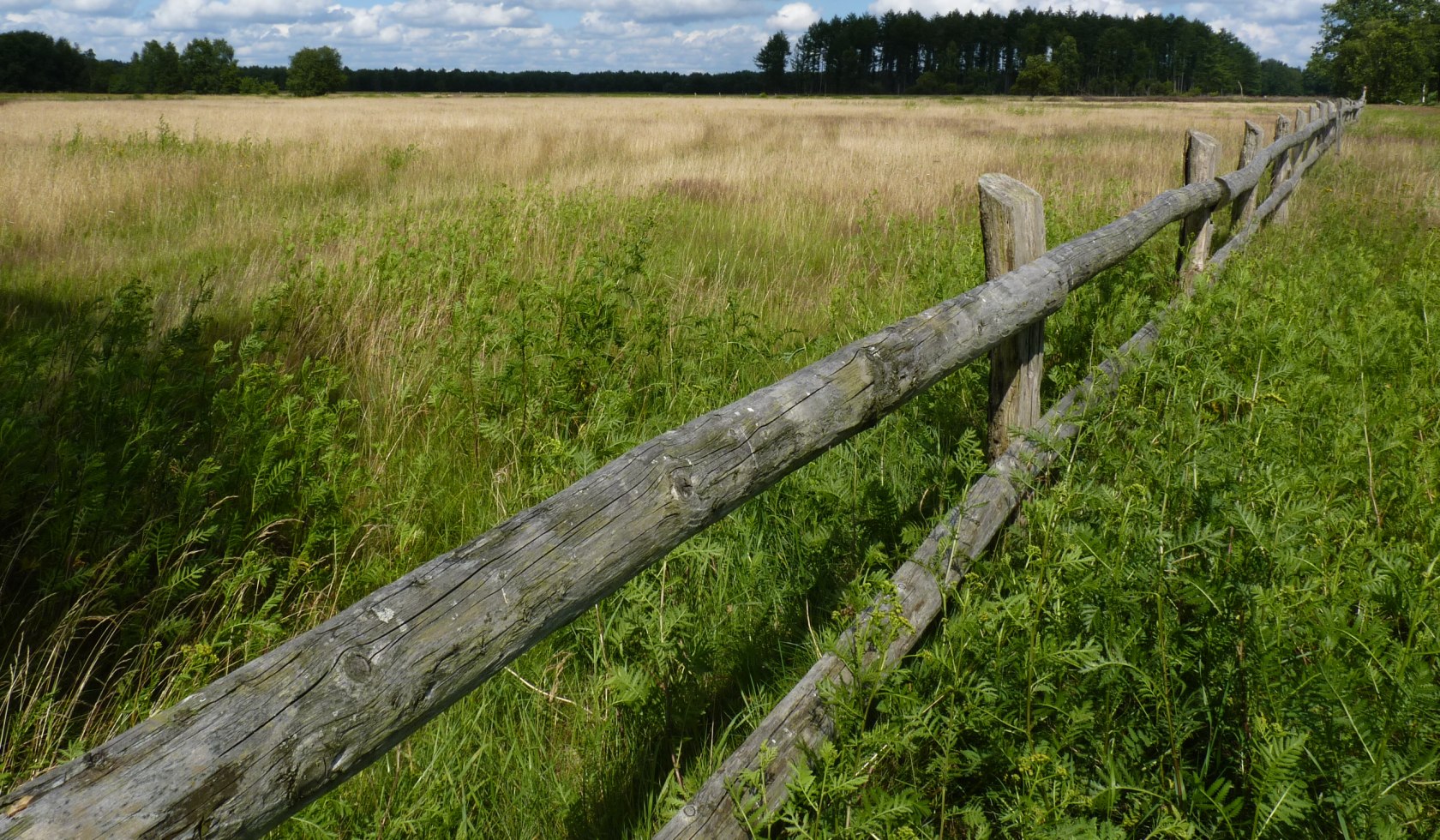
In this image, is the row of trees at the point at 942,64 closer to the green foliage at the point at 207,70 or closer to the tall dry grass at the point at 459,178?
the green foliage at the point at 207,70

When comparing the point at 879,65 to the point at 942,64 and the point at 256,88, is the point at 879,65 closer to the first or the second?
the point at 942,64

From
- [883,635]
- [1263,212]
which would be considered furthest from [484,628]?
[1263,212]

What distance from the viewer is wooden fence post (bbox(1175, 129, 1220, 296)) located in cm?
604

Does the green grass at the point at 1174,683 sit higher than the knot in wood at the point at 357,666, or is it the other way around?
the knot in wood at the point at 357,666

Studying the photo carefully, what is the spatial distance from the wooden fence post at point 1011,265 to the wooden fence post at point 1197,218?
3243 mm

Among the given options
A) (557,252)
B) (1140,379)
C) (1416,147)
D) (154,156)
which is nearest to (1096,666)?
(1140,379)

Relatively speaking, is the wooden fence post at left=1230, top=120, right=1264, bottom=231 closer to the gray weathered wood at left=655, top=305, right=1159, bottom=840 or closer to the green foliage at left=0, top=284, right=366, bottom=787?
the gray weathered wood at left=655, top=305, right=1159, bottom=840

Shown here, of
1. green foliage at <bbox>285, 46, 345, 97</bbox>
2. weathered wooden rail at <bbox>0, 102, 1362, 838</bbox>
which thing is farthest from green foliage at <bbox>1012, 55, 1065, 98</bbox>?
weathered wooden rail at <bbox>0, 102, 1362, 838</bbox>

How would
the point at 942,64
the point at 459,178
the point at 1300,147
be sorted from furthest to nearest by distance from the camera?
the point at 942,64
the point at 1300,147
the point at 459,178

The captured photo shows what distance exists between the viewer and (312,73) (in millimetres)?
95750

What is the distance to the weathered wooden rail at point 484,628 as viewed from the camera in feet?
2.87

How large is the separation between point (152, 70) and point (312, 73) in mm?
23141

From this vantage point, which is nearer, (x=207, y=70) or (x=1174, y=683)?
(x=1174, y=683)

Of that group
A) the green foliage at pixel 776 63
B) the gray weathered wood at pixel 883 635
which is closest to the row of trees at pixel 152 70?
the green foliage at pixel 776 63
